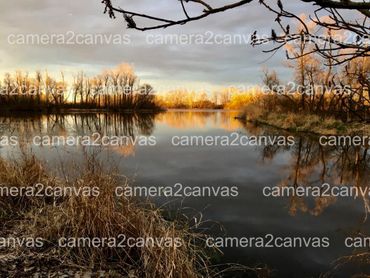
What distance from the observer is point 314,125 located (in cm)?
2044

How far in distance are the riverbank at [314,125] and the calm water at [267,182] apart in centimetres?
167

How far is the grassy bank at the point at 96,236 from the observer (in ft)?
12.8

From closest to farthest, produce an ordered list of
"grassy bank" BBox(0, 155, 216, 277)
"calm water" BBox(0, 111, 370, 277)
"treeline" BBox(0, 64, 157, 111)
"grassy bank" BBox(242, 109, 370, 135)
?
"grassy bank" BBox(0, 155, 216, 277) < "calm water" BBox(0, 111, 370, 277) < "grassy bank" BBox(242, 109, 370, 135) < "treeline" BBox(0, 64, 157, 111)

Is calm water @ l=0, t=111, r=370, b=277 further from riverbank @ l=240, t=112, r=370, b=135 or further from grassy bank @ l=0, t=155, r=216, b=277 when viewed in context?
riverbank @ l=240, t=112, r=370, b=135

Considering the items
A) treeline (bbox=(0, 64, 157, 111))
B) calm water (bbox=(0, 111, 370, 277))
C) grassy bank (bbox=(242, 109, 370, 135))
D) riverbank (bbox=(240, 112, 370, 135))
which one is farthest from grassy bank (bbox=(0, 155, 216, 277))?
treeline (bbox=(0, 64, 157, 111))

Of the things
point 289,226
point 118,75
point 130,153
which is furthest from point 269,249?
point 118,75

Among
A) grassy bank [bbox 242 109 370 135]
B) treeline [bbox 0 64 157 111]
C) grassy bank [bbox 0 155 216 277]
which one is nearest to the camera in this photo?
grassy bank [bbox 0 155 216 277]

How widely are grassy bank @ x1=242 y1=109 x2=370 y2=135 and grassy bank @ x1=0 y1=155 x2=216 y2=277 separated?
11487mm

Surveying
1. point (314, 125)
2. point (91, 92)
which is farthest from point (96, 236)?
point (91, 92)

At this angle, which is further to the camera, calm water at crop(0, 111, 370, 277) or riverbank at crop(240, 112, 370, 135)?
riverbank at crop(240, 112, 370, 135)

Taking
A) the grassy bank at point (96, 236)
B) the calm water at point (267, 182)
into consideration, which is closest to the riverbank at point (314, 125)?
the calm water at point (267, 182)

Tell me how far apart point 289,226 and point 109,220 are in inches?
139

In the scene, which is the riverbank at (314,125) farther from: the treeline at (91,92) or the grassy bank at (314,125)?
the treeline at (91,92)

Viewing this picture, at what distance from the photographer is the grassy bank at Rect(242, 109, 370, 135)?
683 inches
